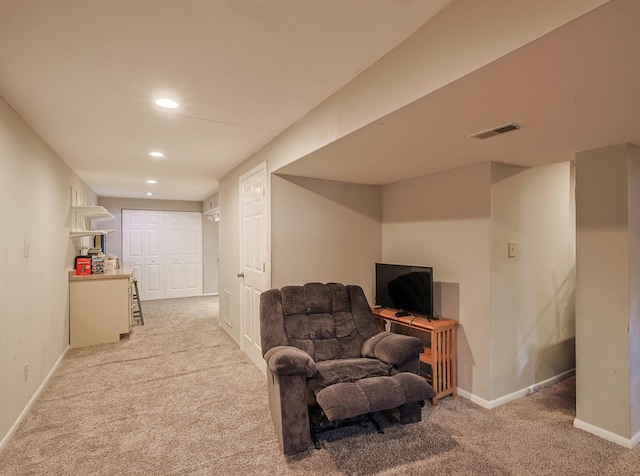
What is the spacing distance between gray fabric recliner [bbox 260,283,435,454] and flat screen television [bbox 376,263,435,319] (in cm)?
40

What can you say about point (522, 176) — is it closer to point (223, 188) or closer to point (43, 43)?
point (43, 43)

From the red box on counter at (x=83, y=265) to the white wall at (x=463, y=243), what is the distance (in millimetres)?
4123

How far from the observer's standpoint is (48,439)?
2.26m

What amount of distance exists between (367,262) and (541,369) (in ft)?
6.14

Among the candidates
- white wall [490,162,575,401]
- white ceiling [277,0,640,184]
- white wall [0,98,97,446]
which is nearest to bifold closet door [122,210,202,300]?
white wall [0,98,97,446]

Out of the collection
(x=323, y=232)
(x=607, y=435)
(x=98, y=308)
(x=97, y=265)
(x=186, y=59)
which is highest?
(x=186, y=59)

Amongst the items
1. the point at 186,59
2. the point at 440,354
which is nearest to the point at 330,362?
the point at 440,354

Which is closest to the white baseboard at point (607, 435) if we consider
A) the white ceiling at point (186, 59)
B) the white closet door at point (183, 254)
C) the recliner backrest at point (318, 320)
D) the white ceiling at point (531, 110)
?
the recliner backrest at point (318, 320)

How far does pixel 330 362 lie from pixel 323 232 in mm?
1394

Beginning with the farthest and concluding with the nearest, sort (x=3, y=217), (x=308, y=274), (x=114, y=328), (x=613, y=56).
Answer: (x=114, y=328) < (x=308, y=274) < (x=3, y=217) < (x=613, y=56)

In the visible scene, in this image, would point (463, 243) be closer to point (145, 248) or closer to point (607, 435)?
point (607, 435)

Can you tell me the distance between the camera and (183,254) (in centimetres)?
793

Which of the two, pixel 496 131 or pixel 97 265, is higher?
pixel 496 131

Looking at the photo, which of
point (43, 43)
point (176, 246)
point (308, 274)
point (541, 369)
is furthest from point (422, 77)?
point (176, 246)
